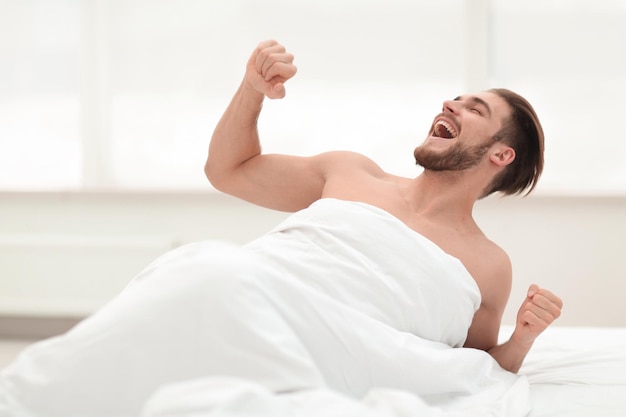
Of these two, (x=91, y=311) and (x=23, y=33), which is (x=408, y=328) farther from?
(x=23, y=33)

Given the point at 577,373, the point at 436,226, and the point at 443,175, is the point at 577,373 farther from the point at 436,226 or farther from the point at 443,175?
the point at 443,175

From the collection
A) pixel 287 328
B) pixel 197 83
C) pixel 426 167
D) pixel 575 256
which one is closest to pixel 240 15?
pixel 197 83

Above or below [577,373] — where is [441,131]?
above

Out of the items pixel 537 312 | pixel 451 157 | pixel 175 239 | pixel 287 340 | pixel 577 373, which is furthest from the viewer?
pixel 175 239

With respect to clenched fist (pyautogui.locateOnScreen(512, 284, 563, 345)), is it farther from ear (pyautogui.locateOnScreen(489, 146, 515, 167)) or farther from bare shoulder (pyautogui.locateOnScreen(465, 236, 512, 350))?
ear (pyautogui.locateOnScreen(489, 146, 515, 167))

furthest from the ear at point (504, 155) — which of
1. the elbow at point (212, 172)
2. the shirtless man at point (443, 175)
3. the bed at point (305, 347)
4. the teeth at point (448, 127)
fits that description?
the elbow at point (212, 172)

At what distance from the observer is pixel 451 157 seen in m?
2.32

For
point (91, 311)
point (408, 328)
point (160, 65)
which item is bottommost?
point (91, 311)

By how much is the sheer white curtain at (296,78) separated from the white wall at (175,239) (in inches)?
4.8

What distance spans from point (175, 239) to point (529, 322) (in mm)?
2432

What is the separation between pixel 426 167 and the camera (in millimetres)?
2346

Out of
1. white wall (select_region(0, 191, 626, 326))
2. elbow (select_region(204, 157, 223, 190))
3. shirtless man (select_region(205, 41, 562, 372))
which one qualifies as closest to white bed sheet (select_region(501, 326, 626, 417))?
shirtless man (select_region(205, 41, 562, 372))

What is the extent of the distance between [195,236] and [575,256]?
5.65 ft

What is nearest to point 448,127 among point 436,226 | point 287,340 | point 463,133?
point 463,133
